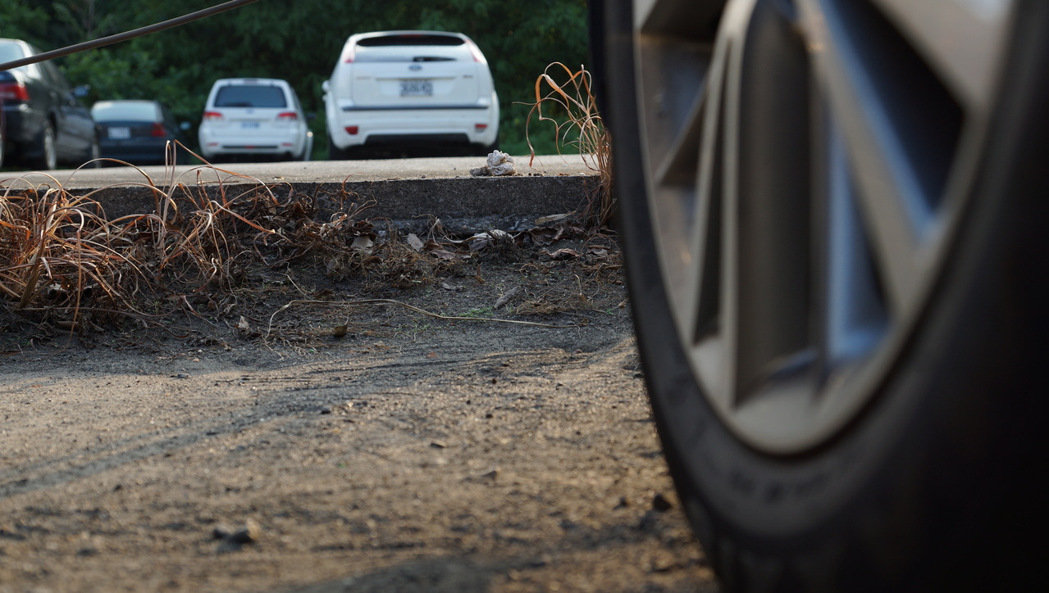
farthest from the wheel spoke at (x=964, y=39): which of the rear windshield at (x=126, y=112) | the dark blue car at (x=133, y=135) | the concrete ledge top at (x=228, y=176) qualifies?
the rear windshield at (x=126, y=112)

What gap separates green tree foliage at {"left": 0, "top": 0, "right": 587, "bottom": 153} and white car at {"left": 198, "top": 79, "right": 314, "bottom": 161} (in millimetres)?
5522

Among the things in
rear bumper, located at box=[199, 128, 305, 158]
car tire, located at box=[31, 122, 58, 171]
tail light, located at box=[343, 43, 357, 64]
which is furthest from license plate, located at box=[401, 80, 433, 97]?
rear bumper, located at box=[199, 128, 305, 158]

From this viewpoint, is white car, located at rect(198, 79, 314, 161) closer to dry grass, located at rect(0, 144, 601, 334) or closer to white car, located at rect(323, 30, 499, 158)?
white car, located at rect(323, 30, 499, 158)

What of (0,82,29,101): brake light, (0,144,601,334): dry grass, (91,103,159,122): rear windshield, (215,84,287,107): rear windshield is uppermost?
(0,144,601,334): dry grass

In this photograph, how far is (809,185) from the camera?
3.92ft

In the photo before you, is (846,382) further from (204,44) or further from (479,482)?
(204,44)

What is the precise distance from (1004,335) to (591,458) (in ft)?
3.84

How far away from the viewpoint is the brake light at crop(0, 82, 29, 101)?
13.3m

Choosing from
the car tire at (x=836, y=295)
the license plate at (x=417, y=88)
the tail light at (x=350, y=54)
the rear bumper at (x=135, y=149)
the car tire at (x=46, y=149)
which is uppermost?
the car tire at (x=836, y=295)

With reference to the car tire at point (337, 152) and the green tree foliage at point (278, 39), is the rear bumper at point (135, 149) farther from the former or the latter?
the car tire at point (337, 152)

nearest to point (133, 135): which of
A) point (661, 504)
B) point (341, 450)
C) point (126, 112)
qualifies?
point (126, 112)

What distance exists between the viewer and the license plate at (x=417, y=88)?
42.7 feet

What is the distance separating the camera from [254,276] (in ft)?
12.8

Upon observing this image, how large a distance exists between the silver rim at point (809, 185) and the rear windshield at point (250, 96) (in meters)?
19.8
